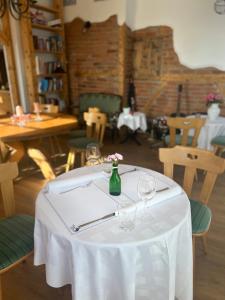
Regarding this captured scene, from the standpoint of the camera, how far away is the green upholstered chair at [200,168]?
5.25ft

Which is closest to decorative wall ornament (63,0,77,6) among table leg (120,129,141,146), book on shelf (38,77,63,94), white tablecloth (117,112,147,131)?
book on shelf (38,77,63,94)

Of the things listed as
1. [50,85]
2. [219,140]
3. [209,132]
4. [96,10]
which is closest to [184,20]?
[96,10]

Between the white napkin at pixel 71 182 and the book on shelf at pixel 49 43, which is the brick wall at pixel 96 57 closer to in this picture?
the book on shelf at pixel 49 43

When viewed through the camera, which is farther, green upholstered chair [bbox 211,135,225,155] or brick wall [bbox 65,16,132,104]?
brick wall [bbox 65,16,132,104]

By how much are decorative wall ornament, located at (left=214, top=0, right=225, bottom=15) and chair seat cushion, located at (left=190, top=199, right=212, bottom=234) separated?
153 inches

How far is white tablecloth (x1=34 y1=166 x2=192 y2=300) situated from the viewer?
3.44ft

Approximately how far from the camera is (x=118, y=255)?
1039mm

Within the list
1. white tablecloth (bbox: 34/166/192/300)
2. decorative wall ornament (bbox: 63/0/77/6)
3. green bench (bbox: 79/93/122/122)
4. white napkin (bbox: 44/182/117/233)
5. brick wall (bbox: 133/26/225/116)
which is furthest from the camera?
decorative wall ornament (bbox: 63/0/77/6)

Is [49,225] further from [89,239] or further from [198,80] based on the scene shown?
[198,80]

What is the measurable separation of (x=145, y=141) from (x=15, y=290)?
3.78m

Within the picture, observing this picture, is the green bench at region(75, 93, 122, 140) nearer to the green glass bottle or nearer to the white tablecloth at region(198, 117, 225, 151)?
the white tablecloth at region(198, 117, 225, 151)

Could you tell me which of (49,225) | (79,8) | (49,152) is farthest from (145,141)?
(49,225)

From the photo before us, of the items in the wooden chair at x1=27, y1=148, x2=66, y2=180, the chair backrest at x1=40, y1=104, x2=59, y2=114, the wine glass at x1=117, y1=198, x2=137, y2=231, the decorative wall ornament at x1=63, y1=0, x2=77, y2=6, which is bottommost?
the wooden chair at x1=27, y1=148, x2=66, y2=180

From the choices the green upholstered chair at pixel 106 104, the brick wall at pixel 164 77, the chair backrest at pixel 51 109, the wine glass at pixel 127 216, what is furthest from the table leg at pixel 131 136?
the wine glass at pixel 127 216
